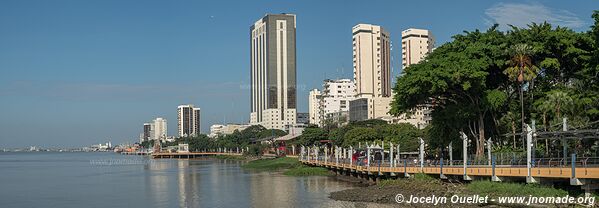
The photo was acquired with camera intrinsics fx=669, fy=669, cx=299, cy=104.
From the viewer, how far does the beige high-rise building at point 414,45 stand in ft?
601

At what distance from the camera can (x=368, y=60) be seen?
616 feet

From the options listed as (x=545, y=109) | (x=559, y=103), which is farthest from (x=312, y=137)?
(x=559, y=103)

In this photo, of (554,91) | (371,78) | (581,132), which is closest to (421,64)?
(554,91)

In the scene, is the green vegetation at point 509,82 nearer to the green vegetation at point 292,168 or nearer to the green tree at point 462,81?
the green tree at point 462,81

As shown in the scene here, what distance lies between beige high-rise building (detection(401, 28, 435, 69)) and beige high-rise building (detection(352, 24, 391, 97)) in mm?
7124

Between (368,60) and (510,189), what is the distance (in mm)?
155594

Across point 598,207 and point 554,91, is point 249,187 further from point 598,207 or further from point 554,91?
point 598,207

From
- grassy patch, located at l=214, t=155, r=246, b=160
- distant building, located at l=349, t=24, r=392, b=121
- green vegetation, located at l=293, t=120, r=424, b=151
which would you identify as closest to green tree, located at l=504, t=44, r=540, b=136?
green vegetation, located at l=293, t=120, r=424, b=151

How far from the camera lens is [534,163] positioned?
34156 millimetres

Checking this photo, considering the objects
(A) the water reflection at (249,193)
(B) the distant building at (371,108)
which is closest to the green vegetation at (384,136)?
(A) the water reflection at (249,193)

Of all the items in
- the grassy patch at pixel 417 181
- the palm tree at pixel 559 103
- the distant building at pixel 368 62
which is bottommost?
the grassy patch at pixel 417 181

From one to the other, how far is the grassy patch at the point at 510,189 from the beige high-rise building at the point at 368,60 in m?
148

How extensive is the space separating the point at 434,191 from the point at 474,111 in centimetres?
1129

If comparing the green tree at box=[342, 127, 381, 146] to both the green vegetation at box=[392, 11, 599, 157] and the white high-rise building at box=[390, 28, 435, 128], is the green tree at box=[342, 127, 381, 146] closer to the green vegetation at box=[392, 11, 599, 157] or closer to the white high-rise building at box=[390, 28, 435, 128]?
the green vegetation at box=[392, 11, 599, 157]
